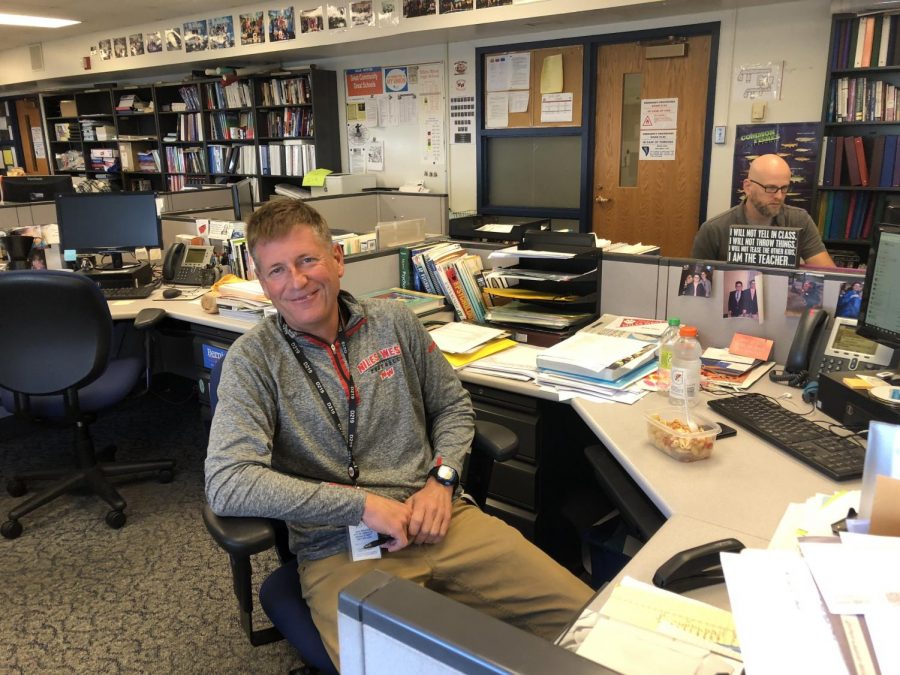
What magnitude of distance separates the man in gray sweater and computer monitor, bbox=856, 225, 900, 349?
0.98m

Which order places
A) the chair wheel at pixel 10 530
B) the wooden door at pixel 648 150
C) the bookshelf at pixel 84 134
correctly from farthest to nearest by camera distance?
the bookshelf at pixel 84 134
the wooden door at pixel 648 150
the chair wheel at pixel 10 530

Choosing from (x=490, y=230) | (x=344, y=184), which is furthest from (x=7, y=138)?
(x=490, y=230)

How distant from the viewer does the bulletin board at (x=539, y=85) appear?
16.1ft

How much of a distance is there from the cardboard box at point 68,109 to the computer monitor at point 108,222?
5.77m

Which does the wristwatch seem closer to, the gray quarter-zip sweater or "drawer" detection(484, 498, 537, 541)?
the gray quarter-zip sweater

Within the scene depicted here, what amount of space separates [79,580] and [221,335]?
980mm

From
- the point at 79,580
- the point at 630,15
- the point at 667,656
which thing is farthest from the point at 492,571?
the point at 630,15

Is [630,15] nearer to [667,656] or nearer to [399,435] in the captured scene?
[399,435]

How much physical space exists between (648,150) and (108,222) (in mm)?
3470

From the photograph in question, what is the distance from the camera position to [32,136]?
911cm

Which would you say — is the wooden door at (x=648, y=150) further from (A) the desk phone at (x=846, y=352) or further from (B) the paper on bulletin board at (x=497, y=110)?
(A) the desk phone at (x=846, y=352)

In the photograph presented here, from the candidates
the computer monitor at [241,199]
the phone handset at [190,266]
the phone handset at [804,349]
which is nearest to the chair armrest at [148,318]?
the phone handset at [190,266]

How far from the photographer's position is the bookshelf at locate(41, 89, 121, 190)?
7.95 metres

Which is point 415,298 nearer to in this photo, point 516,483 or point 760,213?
point 516,483
